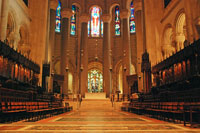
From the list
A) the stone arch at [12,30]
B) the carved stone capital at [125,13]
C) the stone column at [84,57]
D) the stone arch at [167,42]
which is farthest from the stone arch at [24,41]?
the carved stone capital at [125,13]

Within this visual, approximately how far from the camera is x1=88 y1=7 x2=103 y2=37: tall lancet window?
32.4 m

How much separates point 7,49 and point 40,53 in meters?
7.00

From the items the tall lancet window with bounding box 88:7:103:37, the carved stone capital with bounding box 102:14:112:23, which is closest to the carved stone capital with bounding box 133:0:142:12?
the carved stone capital with bounding box 102:14:112:23

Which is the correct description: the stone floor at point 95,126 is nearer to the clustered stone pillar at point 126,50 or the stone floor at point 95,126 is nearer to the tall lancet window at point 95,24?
the clustered stone pillar at point 126,50

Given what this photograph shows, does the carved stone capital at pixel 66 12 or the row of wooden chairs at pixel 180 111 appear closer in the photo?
the row of wooden chairs at pixel 180 111

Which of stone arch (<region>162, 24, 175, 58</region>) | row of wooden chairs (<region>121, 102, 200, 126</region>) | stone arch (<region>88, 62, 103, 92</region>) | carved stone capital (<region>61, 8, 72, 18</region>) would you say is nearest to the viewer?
row of wooden chairs (<region>121, 102, 200, 126</region>)

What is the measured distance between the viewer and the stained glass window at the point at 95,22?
3238cm

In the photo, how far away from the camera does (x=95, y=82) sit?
32.3 m

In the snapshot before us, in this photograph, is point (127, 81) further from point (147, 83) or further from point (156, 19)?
point (156, 19)

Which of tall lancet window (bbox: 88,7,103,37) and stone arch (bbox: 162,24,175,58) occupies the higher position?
tall lancet window (bbox: 88,7,103,37)

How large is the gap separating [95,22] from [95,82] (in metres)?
9.74

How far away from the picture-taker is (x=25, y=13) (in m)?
19.1

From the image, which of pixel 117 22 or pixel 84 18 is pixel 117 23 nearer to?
pixel 117 22

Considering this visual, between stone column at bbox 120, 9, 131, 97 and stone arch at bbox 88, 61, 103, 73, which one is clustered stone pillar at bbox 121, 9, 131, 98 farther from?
stone arch at bbox 88, 61, 103, 73
